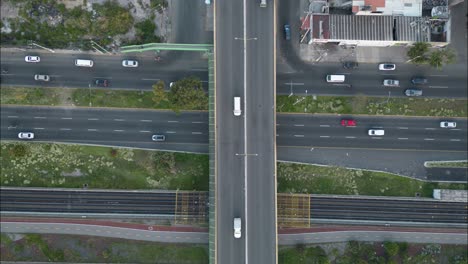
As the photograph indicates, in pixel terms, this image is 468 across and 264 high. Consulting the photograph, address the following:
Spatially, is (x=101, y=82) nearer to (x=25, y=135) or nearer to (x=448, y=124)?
(x=25, y=135)

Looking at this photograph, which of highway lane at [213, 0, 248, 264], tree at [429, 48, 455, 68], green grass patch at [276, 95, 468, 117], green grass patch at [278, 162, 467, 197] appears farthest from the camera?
green grass patch at [276, 95, 468, 117]

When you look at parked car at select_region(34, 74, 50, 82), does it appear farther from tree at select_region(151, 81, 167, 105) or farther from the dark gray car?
the dark gray car

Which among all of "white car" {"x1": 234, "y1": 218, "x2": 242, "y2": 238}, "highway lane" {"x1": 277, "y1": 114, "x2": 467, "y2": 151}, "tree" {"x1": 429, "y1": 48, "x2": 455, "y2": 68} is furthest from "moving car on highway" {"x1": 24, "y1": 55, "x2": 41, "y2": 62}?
"tree" {"x1": 429, "y1": 48, "x2": 455, "y2": 68}

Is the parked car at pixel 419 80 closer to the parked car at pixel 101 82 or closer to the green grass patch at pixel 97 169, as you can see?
the green grass patch at pixel 97 169

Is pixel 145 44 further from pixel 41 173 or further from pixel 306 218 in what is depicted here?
pixel 306 218

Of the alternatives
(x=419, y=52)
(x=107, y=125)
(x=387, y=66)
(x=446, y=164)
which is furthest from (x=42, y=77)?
(x=446, y=164)

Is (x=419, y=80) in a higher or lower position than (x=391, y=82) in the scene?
higher
